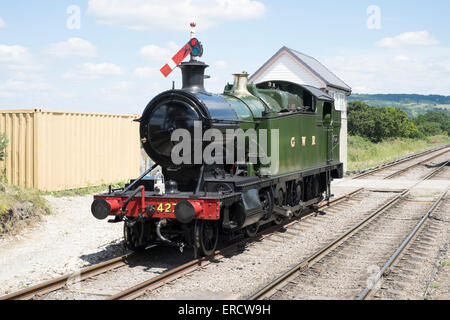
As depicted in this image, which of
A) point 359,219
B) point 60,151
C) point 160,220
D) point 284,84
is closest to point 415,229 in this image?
point 359,219

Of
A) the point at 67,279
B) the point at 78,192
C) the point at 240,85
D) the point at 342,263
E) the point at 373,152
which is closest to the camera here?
the point at 67,279

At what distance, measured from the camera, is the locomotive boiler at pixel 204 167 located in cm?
814

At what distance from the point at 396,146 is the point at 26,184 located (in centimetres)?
3702

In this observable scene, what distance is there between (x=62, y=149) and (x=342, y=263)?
9973 millimetres

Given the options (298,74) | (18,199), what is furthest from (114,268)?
(298,74)

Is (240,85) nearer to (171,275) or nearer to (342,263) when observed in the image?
(342,263)

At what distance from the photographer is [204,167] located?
8477mm

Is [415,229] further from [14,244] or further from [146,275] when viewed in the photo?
[14,244]

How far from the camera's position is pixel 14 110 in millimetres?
14703

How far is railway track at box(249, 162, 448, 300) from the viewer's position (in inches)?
270

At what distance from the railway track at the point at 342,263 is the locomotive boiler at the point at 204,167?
53.6 inches

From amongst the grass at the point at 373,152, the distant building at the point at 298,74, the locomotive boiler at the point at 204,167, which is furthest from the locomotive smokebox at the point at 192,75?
the grass at the point at 373,152

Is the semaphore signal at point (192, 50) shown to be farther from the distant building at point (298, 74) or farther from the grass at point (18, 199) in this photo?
the distant building at point (298, 74)

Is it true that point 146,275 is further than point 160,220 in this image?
No
